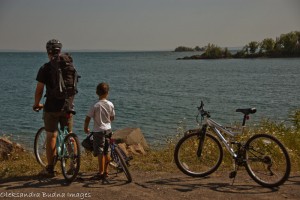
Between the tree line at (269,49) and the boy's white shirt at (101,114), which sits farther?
the tree line at (269,49)

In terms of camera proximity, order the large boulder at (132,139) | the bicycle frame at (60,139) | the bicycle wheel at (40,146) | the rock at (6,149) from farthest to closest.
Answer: the large boulder at (132,139), the rock at (6,149), the bicycle wheel at (40,146), the bicycle frame at (60,139)

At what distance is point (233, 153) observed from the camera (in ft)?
22.1

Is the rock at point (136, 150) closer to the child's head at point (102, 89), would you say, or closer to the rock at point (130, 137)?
the rock at point (130, 137)

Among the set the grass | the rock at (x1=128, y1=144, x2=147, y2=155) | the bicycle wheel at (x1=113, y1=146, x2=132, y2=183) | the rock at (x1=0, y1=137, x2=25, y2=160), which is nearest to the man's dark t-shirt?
Answer: the bicycle wheel at (x1=113, y1=146, x2=132, y2=183)

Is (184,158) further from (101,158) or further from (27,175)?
(27,175)

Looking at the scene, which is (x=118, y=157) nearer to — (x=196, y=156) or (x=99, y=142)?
(x=99, y=142)

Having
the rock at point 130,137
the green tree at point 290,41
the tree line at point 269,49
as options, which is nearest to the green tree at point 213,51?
the tree line at point 269,49

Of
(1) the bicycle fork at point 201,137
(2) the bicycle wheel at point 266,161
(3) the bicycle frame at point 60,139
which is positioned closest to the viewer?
(2) the bicycle wheel at point 266,161

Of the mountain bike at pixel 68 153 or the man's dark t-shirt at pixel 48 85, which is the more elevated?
the man's dark t-shirt at pixel 48 85

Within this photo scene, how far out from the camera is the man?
6.46 meters

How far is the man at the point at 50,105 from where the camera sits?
6461mm

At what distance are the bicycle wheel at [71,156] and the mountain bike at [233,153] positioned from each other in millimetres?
1863

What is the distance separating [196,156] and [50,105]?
2.91m

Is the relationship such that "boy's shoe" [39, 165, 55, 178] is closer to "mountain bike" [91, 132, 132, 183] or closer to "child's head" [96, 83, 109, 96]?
"mountain bike" [91, 132, 132, 183]
